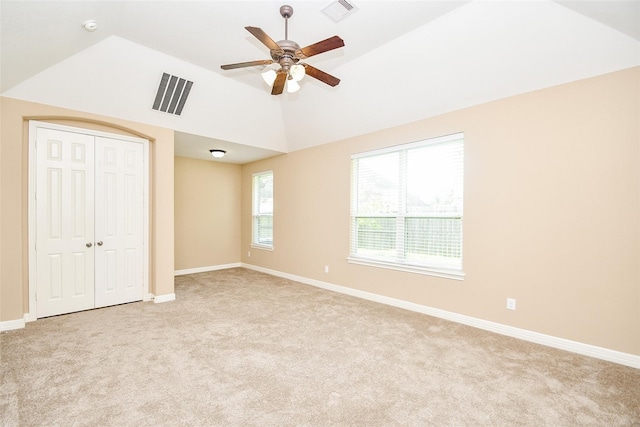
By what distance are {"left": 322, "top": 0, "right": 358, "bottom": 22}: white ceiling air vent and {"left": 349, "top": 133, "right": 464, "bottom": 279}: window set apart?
187cm

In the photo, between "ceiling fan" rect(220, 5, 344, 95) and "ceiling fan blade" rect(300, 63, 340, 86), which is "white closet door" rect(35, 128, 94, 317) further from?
"ceiling fan blade" rect(300, 63, 340, 86)

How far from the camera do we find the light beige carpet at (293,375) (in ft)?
6.18

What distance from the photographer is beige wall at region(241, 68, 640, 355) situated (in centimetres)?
257

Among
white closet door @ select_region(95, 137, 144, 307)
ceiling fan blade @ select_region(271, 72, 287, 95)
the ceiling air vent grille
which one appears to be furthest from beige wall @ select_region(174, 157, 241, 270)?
ceiling fan blade @ select_region(271, 72, 287, 95)

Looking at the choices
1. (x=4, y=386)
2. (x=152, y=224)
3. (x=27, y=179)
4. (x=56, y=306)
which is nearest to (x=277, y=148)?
(x=152, y=224)

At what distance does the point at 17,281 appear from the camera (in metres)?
3.31

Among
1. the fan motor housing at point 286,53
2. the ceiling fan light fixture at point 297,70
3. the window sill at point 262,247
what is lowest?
the window sill at point 262,247

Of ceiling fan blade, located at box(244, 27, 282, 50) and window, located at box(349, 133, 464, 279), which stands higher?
ceiling fan blade, located at box(244, 27, 282, 50)

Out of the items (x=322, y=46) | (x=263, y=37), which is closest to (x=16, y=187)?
(x=263, y=37)

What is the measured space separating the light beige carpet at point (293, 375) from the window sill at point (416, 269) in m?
0.61

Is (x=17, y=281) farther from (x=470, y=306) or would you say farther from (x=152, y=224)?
(x=470, y=306)

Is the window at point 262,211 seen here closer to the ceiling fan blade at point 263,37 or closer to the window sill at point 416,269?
the window sill at point 416,269

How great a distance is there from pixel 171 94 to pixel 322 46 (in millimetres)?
2716

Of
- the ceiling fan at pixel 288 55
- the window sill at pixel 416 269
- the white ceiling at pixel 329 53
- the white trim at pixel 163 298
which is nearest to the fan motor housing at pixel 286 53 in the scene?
the ceiling fan at pixel 288 55
